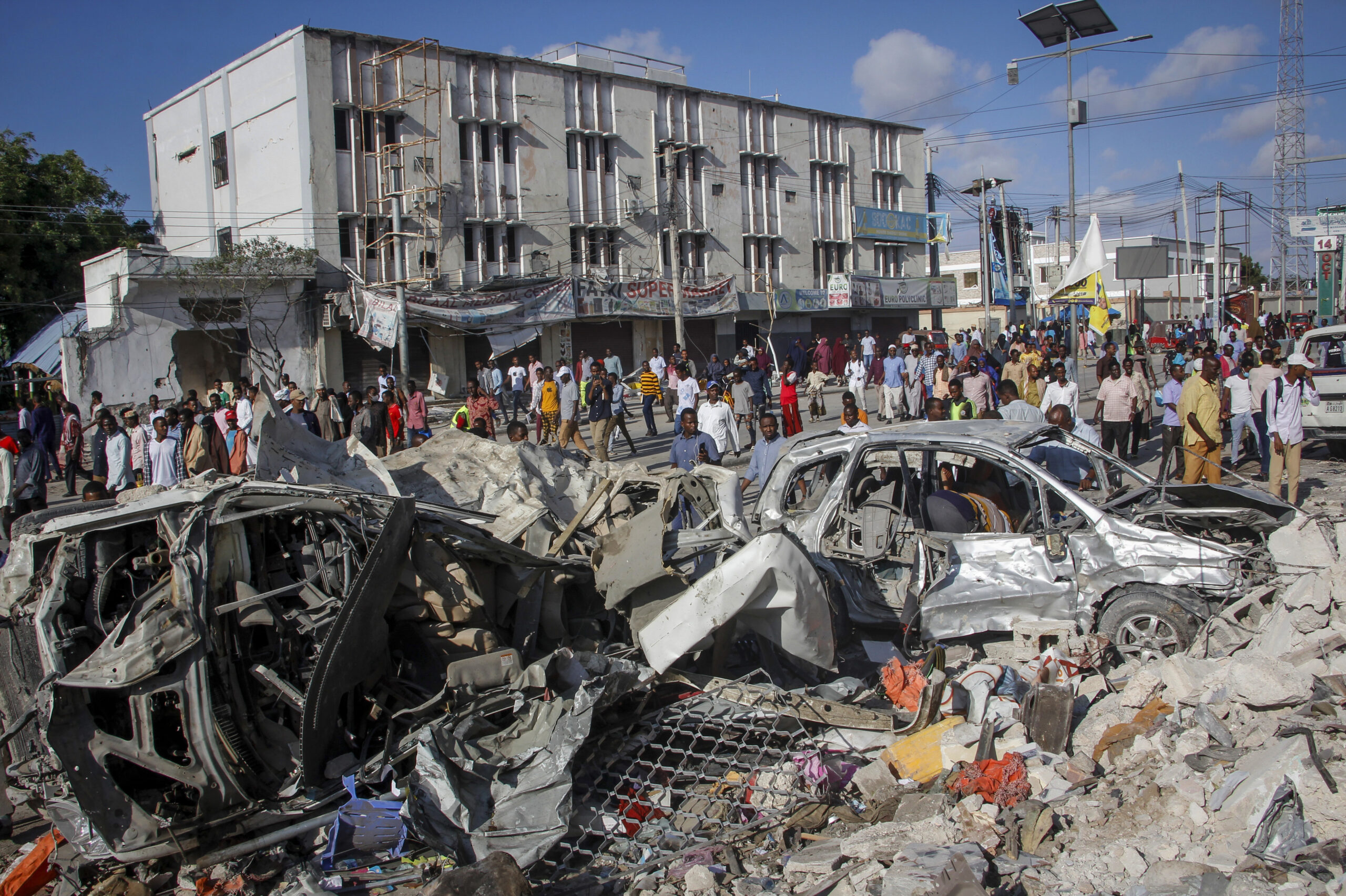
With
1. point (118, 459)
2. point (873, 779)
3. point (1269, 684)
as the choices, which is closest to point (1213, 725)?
point (1269, 684)

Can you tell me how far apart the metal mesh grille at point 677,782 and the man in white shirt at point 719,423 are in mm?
6695

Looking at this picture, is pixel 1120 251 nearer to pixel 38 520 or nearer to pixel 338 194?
pixel 338 194

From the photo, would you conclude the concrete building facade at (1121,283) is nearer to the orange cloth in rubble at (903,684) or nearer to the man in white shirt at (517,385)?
the man in white shirt at (517,385)

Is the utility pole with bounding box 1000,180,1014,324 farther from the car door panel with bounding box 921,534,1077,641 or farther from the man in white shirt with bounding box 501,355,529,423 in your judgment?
the car door panel with bounding box 921,534,1077,641

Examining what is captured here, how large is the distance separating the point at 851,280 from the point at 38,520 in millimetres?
35943

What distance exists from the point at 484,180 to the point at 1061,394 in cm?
2290

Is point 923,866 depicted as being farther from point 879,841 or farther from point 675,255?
point 675,255

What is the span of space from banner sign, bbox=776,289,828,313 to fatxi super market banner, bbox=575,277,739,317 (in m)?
2.05

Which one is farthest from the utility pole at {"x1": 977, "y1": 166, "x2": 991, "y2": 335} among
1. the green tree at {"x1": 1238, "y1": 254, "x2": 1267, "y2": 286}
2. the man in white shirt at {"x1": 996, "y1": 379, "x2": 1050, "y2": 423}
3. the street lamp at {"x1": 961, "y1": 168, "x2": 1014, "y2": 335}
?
the green tree at {"x1": 1238, "y1": 254, "x2": 1267, "y2": 286}

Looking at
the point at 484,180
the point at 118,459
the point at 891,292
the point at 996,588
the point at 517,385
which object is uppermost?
the point at 484,180

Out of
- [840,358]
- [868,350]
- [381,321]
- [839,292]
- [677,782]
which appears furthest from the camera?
[839,292]

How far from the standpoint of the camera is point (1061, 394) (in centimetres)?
1116

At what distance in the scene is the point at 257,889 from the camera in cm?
421

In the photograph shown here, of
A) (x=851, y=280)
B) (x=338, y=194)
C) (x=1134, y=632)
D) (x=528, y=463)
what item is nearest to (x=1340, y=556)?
(x=1134, y=632)
